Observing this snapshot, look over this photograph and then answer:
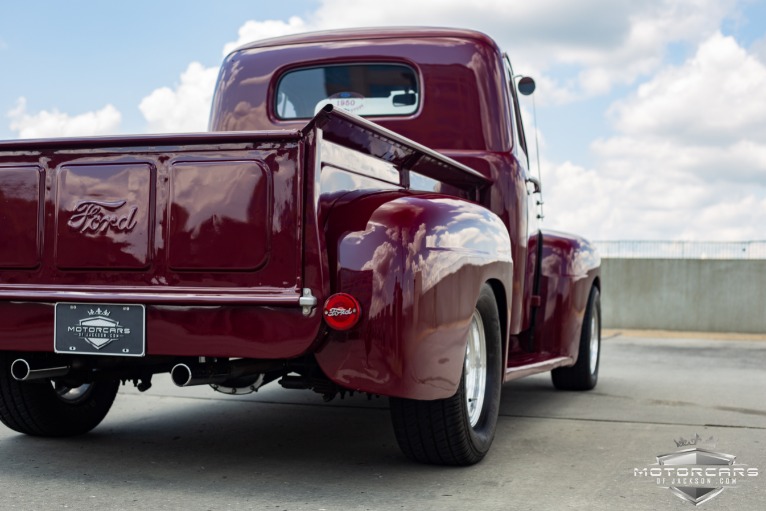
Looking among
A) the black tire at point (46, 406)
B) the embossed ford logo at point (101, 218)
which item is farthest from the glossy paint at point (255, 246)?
the black tire at point (46, 406)

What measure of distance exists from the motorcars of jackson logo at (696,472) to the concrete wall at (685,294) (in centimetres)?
1060

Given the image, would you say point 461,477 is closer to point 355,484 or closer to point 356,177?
point 355,484

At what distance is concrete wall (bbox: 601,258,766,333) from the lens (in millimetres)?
14938

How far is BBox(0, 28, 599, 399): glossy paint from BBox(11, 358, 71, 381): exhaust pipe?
90 mm

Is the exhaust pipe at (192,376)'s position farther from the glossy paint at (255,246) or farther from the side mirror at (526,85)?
the side mirror at (526,85)

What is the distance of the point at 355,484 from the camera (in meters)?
A: 4.00

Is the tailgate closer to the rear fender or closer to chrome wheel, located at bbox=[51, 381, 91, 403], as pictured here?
chrome wheel, located at bbox=[51, 381, 91, 403]

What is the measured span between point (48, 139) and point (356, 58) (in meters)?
2.20

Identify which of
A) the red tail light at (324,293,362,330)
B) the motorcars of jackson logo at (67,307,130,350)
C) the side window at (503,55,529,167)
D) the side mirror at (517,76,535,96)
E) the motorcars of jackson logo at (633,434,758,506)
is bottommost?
the motorcars of jackson logo at (633,434,758,506)

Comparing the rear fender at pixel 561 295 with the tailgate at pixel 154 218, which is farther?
the rear fender at pixel 561 295

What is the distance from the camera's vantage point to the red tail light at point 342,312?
3641 mm

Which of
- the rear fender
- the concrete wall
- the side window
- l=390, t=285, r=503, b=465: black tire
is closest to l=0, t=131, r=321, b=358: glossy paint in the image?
l=390, t=285, r=503, b=465: black tire

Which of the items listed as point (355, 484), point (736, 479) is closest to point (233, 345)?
point (355, 484)

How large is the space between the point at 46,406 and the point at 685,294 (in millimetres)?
12113
